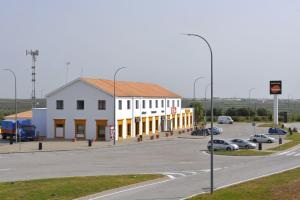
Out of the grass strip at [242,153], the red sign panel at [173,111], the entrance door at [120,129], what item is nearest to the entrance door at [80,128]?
the entrance door at [120,129]

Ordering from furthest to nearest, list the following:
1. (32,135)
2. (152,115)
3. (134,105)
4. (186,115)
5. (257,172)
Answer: (186,115) < (152,115) < (134,105) < (32,135) < (257,172)

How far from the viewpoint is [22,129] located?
6862cm

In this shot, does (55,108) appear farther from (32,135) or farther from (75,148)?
(75,148)

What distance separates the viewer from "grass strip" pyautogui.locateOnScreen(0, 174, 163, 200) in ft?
88.7

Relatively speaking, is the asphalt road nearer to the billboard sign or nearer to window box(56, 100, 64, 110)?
window box(56, 100, 64, 110)

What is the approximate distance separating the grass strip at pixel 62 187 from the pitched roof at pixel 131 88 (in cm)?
3743

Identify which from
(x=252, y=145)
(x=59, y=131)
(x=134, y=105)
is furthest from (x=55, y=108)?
(x=252, y=145)

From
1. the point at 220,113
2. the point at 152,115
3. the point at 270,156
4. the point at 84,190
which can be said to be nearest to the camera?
the point at 84,190

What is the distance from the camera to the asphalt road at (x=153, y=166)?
29.8 m

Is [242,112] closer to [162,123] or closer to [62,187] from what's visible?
[162,123]

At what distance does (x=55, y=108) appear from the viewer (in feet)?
237

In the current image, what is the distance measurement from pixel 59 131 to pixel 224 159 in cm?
3083

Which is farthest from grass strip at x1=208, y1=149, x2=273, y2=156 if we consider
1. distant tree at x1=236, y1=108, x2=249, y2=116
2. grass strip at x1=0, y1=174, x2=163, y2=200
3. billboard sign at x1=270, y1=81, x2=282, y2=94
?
distant tree at x1=236, y1=108, x2=249, y2=116

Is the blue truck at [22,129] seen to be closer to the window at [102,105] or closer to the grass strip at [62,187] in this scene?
the window at [102,105]
